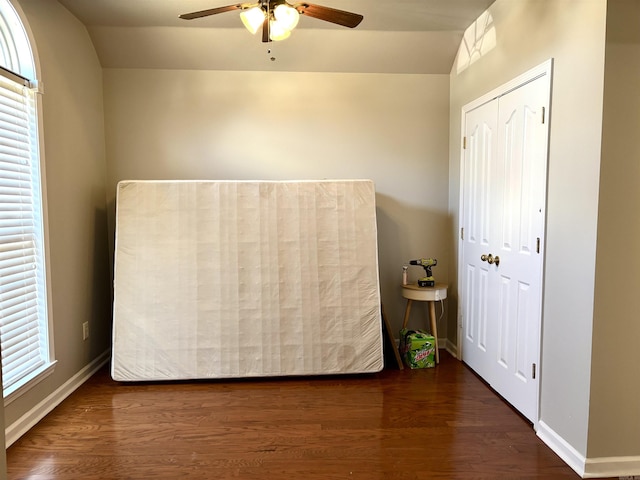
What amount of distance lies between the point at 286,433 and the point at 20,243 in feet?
6.11

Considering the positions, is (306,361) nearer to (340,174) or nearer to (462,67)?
(340,174)

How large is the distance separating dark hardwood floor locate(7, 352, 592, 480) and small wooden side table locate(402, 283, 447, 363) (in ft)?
1.66

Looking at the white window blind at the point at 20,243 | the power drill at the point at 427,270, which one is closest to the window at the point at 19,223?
the white window blind at the point at 20,243

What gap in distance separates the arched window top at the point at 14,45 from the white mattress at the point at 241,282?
2.93ft

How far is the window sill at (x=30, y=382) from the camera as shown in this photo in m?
2.14

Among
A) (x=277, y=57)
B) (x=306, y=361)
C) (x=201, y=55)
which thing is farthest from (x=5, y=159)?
(x=306, y=361)

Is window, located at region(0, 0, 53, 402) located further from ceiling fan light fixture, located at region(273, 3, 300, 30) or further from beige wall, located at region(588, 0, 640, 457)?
beige wall, located at region(588, 0, 640, 457)

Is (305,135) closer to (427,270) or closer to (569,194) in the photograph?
(427,270)

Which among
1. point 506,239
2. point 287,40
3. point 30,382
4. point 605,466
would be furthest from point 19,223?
point 605,466

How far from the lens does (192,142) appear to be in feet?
11.0

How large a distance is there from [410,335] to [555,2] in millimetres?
2374

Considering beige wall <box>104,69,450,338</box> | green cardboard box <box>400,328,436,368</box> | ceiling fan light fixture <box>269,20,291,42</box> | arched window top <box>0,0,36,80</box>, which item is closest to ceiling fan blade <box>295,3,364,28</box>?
ceiling fan light fixture <box>269,20,291,42</box>

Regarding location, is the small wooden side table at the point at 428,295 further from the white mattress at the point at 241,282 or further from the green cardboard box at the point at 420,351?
the white mattress at the point at 241,282

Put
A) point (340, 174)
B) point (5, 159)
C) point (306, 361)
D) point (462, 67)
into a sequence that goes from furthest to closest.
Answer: point (340, 174) < point (462, 67) < point (306, 361) < point (5, 159)
